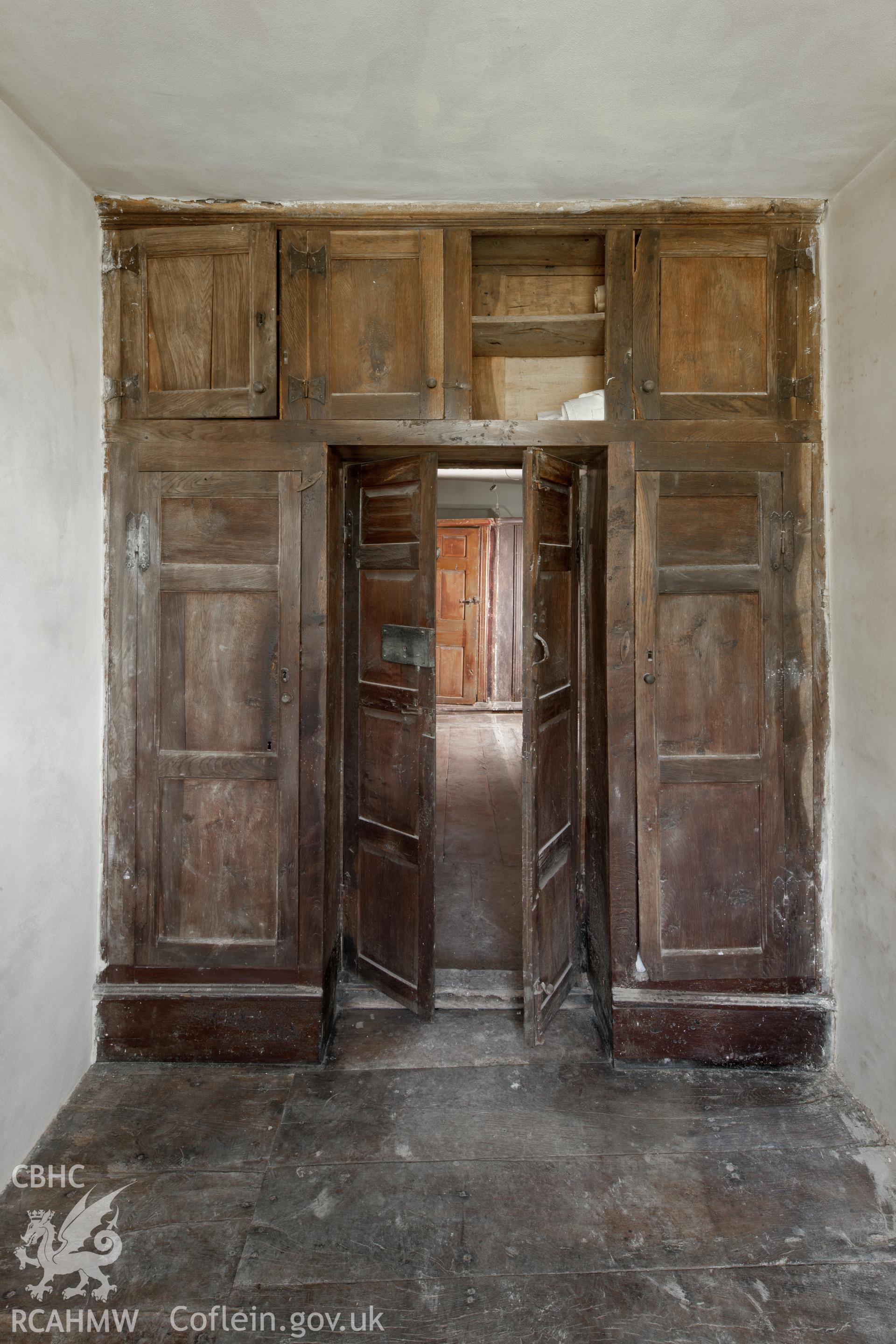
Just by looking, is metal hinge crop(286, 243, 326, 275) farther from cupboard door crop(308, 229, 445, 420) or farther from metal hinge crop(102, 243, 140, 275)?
metal hinge crop(102, 243, 140, 275)

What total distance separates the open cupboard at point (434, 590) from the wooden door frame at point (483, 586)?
20.7ft

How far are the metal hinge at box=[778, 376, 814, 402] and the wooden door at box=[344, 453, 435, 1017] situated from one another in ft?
4.04

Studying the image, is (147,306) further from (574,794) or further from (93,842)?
(574,794)

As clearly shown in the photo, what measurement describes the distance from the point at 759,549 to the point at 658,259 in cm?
105

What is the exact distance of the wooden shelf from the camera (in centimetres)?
258

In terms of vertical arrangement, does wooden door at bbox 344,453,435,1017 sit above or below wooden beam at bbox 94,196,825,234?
below

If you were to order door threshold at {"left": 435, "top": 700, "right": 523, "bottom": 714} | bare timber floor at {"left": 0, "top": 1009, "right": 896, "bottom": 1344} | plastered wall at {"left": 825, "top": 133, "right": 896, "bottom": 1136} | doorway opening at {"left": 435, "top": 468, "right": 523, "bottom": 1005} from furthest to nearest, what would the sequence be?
door threshold at {"left": 435, "top": 700, "right": 523, "bottom": 714} → doorway opening at {"left": 435, "top": 468, "right": 523, "bottom": 1005} → plastered wall at {"left": 825, "top": 133, "right": 896, "bottom": 1136} → bare timber floor at {"left": 0, "top": 1009, "right": 896, "bottom": 1344}

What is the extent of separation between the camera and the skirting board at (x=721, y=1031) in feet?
8.09

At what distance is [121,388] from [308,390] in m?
0.64

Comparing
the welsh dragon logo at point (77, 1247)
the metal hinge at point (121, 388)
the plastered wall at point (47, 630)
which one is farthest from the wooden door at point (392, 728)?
the welsh dragon logo at point (77, 1247)

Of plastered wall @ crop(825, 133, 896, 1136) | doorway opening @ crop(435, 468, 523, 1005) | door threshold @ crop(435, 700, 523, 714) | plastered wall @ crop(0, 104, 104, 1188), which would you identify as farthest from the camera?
door threshold @ crop(435, 700, 523, 714)

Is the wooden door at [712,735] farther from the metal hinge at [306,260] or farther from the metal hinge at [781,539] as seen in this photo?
the metal hinge at [306,260]

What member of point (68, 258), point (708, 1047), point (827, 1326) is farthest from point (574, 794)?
point (68, 258)

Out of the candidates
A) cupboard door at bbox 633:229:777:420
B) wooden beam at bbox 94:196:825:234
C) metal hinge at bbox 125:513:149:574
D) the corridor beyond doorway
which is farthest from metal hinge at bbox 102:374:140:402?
the corridor beyond doorway
